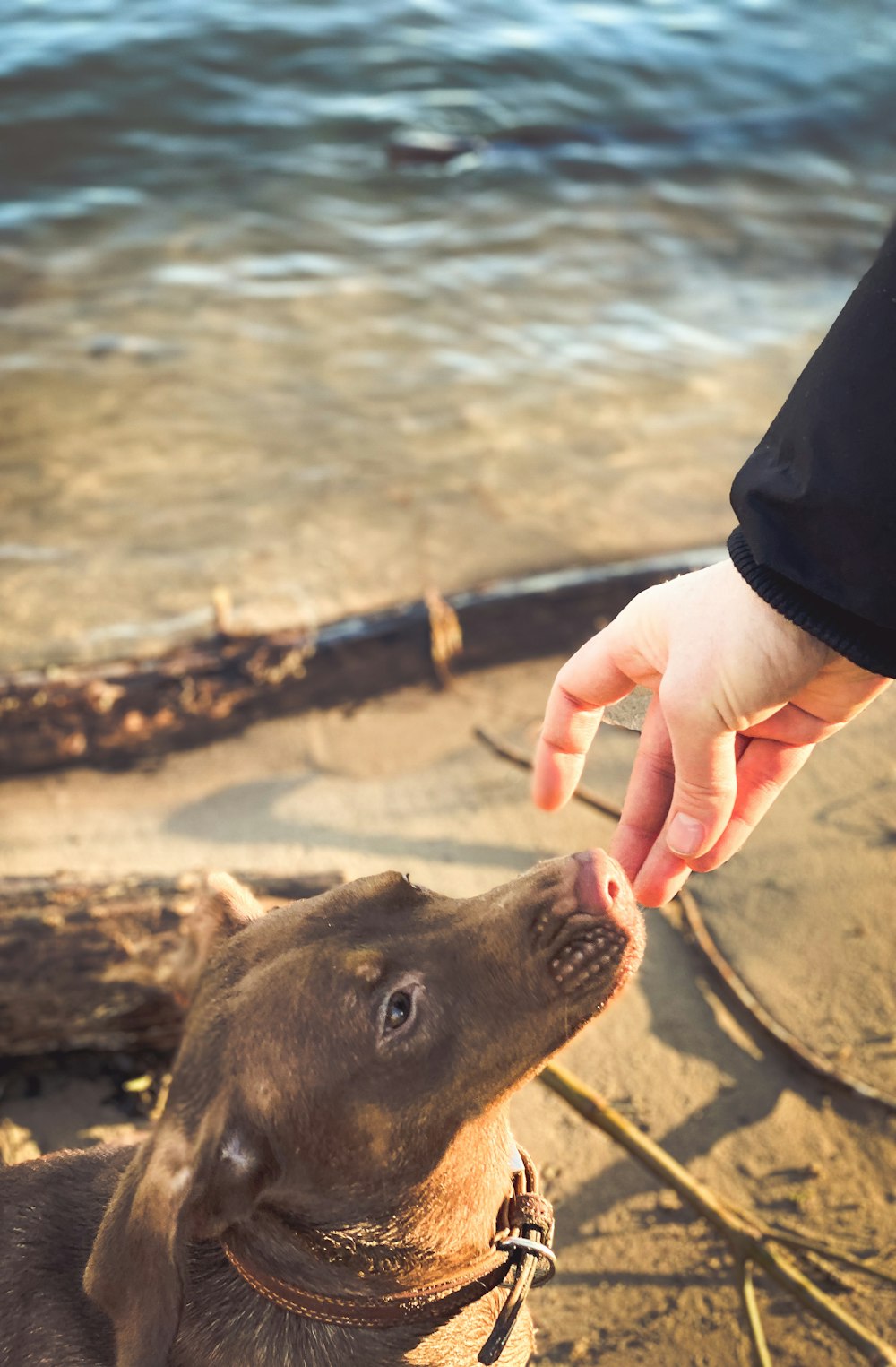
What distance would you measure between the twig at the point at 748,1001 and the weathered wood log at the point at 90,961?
160 cm

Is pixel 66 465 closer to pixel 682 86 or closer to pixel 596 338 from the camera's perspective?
pixel 596 338

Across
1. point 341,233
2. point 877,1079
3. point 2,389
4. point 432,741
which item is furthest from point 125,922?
point 341,233

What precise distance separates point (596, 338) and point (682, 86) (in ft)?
19.7

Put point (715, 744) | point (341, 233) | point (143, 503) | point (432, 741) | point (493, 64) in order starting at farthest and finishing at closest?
point (493, 64)
point (341, 233)
point (143, 503)
point (432, 741)
point (715, 744)

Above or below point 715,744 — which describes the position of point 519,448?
below

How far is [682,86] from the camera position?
1472cm

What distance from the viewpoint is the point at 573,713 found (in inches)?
128

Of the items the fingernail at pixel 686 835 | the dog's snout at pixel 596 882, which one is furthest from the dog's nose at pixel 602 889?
the fingernail at pixel 686 835

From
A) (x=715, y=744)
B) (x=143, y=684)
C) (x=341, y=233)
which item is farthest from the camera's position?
(x=341, y=233)

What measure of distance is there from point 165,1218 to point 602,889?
1112 mm

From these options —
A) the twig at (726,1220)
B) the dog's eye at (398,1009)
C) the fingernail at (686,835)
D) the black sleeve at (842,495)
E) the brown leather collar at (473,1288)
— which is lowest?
the twig at (726,1220)

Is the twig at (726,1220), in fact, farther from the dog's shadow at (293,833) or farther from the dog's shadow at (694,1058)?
the dog's shadow at (293,833)

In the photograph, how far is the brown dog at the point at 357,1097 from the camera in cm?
264

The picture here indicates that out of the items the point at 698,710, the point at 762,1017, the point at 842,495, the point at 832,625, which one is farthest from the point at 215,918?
the point at 762,1017
